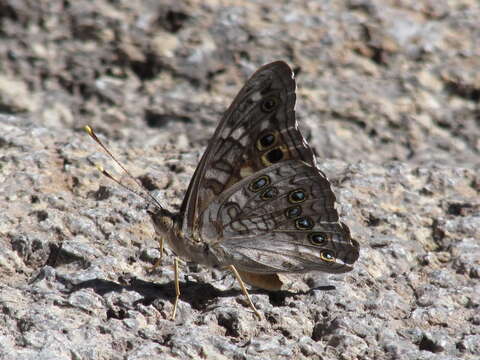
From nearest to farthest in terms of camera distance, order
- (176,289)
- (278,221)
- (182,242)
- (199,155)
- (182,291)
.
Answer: (176,289) → (182,291) → (182,242) → (278,221) → (199,155)

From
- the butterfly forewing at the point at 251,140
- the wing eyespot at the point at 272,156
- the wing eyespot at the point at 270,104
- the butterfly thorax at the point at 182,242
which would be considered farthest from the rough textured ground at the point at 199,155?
the wing eyespot at the point at 270,104

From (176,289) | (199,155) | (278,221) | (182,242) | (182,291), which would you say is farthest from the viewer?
(199,155)

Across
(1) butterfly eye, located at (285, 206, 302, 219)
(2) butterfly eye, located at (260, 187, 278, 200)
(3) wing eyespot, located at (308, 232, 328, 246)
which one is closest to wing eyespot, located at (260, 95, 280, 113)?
(2) butterfly eye, located at (260, 187, 278, 200)

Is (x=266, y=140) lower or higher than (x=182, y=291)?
higher

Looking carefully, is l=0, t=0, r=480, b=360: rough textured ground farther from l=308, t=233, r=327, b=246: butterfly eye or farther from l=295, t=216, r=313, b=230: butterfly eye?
l=295, t=216, r=313, b=230: butterfly eye

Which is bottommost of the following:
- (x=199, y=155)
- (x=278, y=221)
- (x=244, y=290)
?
(x=199, y=155)

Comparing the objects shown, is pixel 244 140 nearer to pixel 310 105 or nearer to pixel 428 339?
pixel 428 339

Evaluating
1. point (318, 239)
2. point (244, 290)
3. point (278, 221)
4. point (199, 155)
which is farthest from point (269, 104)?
point (199, 155)

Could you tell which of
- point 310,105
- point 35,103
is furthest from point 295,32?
point 35,103

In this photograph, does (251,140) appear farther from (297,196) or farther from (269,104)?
(297,196)
